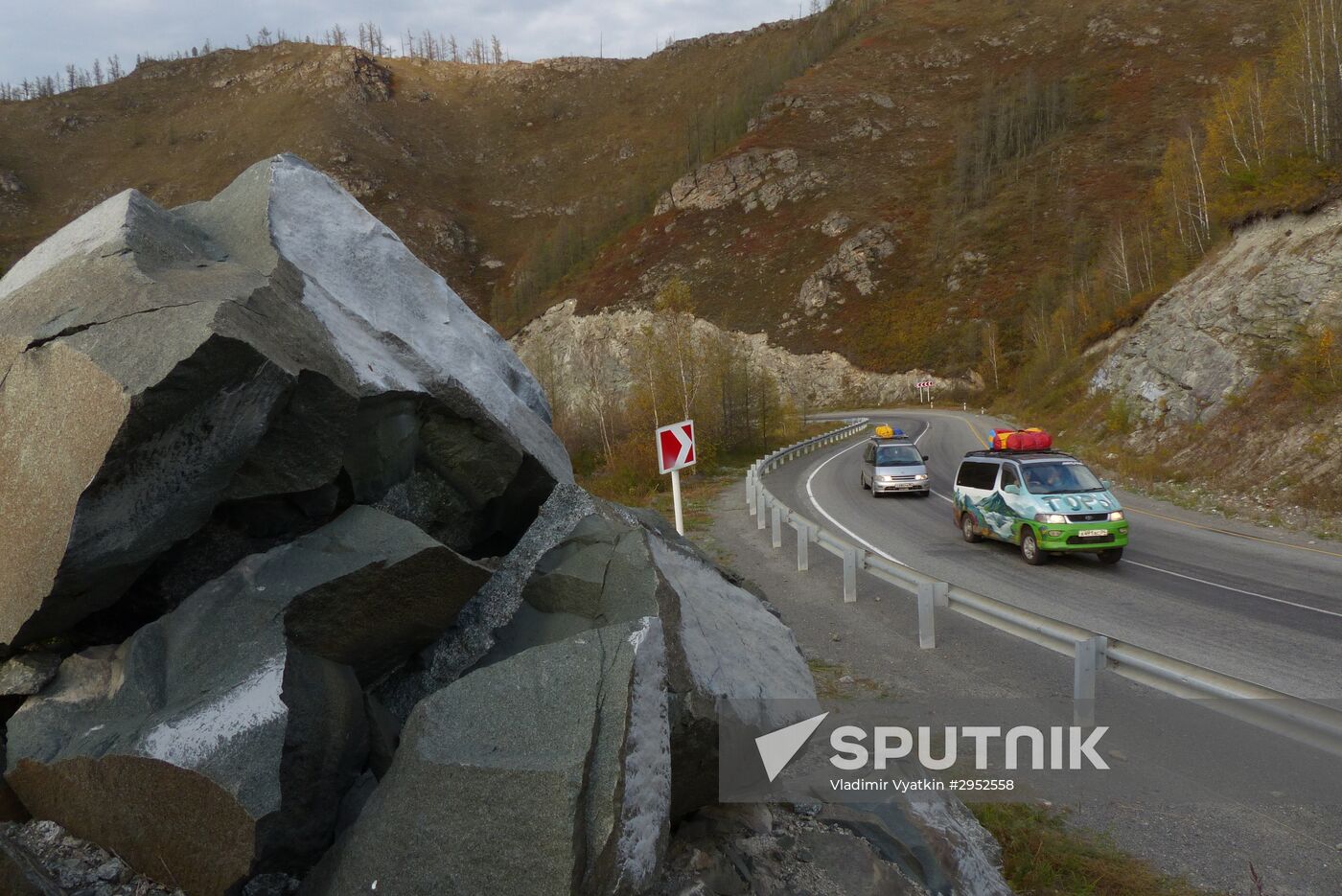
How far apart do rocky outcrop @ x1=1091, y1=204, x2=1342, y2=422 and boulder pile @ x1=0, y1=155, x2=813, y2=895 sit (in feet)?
85.0

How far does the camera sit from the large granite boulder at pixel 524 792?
9.26 feet

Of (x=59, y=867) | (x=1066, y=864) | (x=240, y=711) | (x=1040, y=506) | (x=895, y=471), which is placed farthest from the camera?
(x=895, y=471)

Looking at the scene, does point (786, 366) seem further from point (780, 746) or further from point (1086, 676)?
point (780, 746)

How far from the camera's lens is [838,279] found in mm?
88562

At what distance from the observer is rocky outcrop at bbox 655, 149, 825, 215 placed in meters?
103

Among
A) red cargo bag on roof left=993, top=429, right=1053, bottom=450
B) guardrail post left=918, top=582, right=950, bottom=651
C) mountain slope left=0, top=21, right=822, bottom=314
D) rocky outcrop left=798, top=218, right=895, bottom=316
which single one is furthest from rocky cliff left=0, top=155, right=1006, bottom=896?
mountain slope left=0, top=21, right=822, bottom=314

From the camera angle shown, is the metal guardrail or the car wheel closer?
the metal guardrail

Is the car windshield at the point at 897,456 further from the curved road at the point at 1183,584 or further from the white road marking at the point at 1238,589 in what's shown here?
the white road marking at the point at 1238,589

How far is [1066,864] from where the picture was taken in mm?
4348

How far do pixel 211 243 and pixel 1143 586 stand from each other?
1287 centimetres

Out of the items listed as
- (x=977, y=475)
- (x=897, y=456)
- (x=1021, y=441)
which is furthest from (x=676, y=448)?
(x=897, y=456)

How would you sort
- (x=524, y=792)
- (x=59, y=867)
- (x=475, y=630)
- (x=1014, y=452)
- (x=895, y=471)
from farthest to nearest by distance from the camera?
(x=895, y=471) → (x=1014, y=452) → (x=475, y=630) → (x=59, y=867) → (x=524, y=792)

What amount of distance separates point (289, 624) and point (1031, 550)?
12775mm

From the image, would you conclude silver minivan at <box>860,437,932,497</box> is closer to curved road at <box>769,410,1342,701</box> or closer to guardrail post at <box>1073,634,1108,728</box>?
curved road at <box>769,410,1342,701</box>
